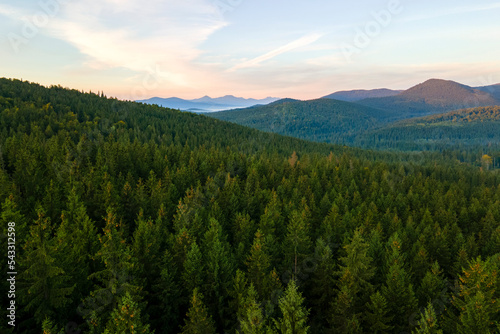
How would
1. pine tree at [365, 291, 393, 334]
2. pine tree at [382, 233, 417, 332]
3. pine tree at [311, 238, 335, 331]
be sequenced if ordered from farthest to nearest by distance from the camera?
pine tree at [311, 238, 335, 331], pine tree at [382, 233, 417, 332], pine tree at [365, 291, 393, 334]

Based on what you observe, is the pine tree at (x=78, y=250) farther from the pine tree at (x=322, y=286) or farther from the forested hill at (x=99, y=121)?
the forested hill at (x=99, y=121)

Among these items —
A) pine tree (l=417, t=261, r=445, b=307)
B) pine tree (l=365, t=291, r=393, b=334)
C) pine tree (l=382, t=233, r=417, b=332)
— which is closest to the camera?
pine tree (l=365, t=291, r=393, b=334)

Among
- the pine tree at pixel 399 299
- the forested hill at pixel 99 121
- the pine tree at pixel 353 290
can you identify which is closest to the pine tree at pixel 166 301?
the pine tree at pixel 353 290

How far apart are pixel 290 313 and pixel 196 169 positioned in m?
58.1

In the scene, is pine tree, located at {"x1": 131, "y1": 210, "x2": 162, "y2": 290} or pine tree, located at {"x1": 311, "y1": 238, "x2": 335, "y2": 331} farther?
pine tree, located at {"x1": 311, "y1": 238, "x2": 335, "y2": 331}

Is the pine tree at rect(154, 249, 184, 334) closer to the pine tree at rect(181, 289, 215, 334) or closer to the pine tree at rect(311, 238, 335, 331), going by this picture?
the pine tree at rect(181, 289, 215, 334)

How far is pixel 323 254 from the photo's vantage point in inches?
1454

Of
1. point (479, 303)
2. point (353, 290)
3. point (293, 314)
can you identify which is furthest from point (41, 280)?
point (479, 303)

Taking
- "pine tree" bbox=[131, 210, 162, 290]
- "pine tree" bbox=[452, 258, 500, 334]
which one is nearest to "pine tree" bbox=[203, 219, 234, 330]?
"pine tree" bbox=[131, 210, 162, 290]

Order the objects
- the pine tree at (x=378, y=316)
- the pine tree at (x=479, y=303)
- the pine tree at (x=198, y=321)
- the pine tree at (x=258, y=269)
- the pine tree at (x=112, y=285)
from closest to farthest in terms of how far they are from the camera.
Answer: the pine tree at (x=112, y=285)
the pine tree at (x=198, y=321)
the pine tree at (x=479, y=303)
the pine tree at (x=378, y=316)
the pine tree at (x=258, y=269)

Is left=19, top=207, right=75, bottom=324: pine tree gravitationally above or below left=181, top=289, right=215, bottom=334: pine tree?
above

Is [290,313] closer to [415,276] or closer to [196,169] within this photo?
[415,276]

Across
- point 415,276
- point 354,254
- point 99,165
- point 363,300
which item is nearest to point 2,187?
point 99,165

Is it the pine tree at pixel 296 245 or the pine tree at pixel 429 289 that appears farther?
the pine tree at pixel 296 245
